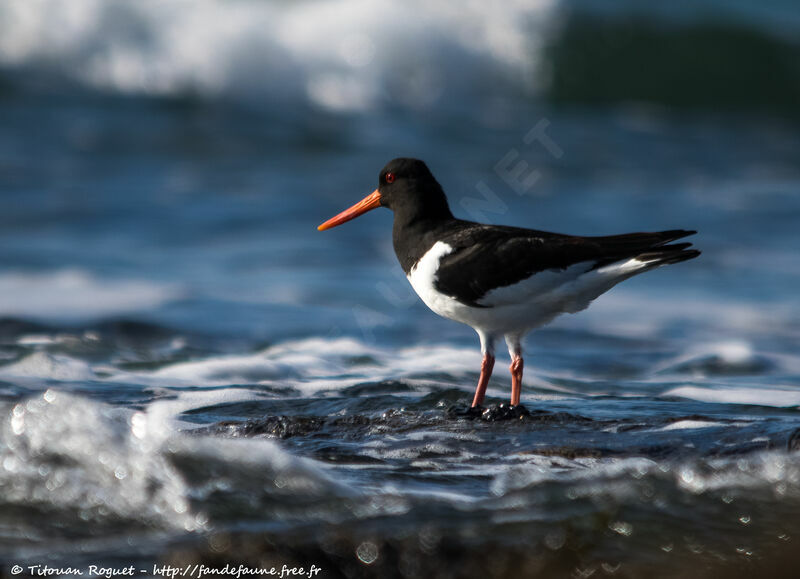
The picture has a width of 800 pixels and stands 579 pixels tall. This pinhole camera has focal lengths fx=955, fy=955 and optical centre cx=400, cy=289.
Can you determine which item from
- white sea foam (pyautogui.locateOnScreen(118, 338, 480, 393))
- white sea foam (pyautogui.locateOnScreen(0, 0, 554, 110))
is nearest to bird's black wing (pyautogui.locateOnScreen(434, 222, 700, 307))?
white sea foam (pyautogui.locateOnScreen(118, 338, 480, 393))

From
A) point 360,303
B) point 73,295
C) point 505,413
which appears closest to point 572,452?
point 505,413

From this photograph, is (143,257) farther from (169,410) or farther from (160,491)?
(160,491)

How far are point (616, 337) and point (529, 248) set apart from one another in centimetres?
307

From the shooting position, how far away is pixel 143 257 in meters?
9.62

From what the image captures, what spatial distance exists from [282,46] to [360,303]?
9.77 metres

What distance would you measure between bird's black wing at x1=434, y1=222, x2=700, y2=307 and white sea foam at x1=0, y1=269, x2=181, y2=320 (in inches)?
157

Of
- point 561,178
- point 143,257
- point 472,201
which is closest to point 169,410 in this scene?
point 143,257

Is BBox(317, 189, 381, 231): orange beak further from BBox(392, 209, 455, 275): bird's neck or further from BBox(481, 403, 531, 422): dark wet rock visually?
BBox(481, 403, 531, 422): dark wet rock

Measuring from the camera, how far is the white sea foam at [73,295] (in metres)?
7.72

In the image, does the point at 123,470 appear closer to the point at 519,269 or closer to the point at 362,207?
the point at 519,269

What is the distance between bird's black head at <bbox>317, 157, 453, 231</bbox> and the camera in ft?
17.4

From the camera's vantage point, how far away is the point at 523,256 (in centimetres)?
→ 468

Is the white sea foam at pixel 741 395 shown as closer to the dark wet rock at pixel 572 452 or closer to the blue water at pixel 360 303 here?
the blue water at pixel 360 303

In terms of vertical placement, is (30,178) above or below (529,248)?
above
